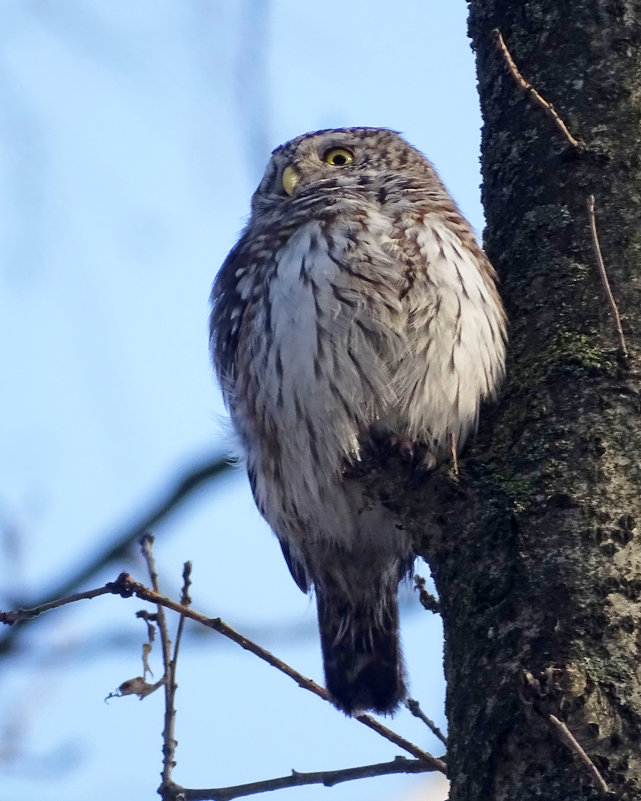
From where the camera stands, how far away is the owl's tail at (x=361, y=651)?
3.02 m

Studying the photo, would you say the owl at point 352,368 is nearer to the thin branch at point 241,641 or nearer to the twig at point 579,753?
the thin branch at point 241,641

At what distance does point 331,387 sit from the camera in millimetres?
2707

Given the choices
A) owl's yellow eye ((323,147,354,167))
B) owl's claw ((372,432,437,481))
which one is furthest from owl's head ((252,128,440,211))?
owl's claw ((372,432,437,481))

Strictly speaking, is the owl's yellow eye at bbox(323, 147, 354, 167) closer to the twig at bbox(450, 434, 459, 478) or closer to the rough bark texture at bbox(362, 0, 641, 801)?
the rough bark texture at bbox(362, 0, 641, 801)

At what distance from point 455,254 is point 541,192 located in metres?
0.30

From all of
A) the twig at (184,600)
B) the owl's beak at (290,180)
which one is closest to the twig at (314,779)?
the twig at (184,600)

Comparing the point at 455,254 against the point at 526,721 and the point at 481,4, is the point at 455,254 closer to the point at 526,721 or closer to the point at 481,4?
the point at 481,4

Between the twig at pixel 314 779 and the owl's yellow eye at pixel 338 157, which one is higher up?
the owl's yellow eye at pixel 338 157

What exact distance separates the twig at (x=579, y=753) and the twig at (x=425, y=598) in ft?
1.76

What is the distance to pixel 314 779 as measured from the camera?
2420 mm

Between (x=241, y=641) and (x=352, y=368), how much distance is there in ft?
2.38

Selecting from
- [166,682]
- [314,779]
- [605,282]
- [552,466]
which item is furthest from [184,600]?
[605,282]

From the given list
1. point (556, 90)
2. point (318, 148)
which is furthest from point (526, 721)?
point (318, 148)

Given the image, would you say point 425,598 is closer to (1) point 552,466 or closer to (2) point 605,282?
(1) point 552,466
